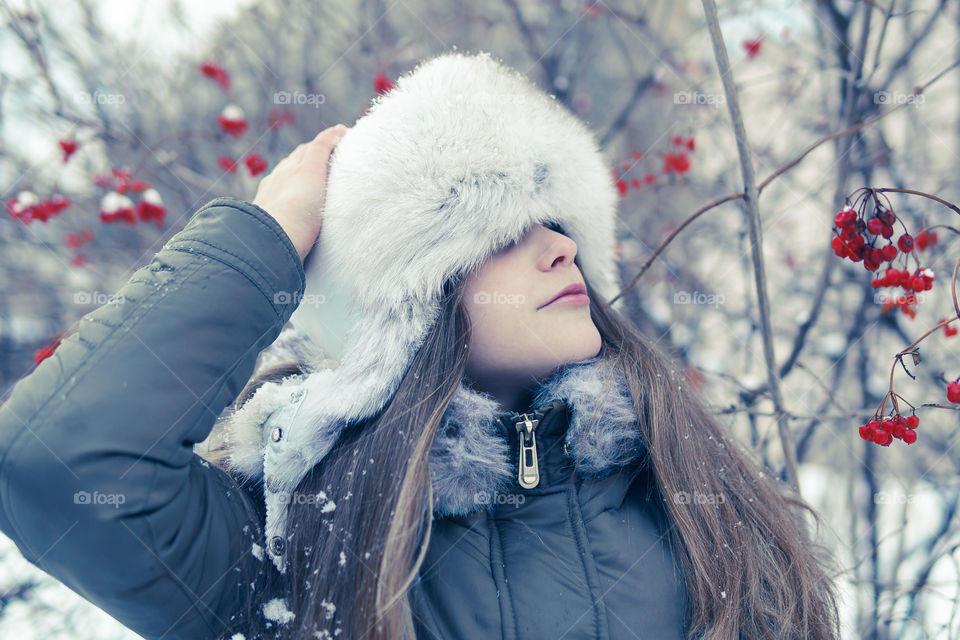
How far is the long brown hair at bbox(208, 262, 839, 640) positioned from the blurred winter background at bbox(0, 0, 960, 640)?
55 cm

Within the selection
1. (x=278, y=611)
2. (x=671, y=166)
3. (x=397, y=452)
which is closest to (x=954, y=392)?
(x=397, y=452)

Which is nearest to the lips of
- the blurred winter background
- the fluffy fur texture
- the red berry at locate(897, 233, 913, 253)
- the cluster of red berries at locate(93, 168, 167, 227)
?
the fluffy fur texture

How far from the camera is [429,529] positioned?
116 centimetres

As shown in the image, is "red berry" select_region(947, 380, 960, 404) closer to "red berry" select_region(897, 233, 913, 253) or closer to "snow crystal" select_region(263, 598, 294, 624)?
"red berry" select_region(897, 233, 913, 253)

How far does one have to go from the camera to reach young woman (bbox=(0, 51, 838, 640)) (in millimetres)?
1087

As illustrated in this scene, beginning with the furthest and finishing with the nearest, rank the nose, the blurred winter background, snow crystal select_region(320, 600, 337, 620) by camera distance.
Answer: the blurred winter background
the nose
snow crystal select_region(320, 600, 337, 620)

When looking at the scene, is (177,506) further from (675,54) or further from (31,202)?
(675,54)

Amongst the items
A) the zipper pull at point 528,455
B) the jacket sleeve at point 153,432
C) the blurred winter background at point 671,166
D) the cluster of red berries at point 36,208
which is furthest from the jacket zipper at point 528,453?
the cluster of red berries at point 36,208

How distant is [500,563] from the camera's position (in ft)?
4.11

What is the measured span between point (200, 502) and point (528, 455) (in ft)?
2.07

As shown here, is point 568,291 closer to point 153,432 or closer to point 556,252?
point 556,252

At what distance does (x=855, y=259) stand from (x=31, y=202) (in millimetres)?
2458

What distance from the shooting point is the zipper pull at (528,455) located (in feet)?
4.28

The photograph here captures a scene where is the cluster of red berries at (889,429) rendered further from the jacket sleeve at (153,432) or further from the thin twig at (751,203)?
the jacket sleeve at (153,432)
